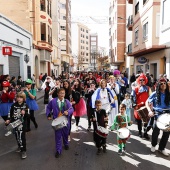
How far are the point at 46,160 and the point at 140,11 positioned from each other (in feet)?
59.0

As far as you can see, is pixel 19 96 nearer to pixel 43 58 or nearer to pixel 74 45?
pixel 43 58

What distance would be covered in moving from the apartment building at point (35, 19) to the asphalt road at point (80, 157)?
16.3m

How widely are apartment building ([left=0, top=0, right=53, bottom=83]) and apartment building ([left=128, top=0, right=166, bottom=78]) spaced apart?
1035cm

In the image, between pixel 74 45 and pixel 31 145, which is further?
pixel 74 45

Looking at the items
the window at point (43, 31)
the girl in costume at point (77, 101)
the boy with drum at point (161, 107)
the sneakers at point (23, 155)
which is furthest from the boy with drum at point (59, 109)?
the window at point (43, 31)

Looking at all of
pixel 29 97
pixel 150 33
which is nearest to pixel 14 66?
pixel 29 97

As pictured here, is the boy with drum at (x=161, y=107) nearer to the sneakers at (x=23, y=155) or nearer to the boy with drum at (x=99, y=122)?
the boy with drum at (x=99, y=122)

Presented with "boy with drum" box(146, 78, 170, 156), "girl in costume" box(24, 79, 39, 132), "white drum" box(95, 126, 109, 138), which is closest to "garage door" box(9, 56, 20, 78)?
"girl in costume" box(24, 79, 39, 132)

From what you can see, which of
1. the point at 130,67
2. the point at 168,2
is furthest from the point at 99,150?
the point at 130,67

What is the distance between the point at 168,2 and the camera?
39.6 ft

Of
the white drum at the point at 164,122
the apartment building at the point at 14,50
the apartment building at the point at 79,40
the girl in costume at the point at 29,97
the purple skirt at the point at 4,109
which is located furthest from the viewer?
the apartment building at the point at 79,40

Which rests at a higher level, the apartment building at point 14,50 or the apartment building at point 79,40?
the apartment building at point 79,40

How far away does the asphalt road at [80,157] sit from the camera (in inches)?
164

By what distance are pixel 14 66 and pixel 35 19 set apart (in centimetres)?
839
